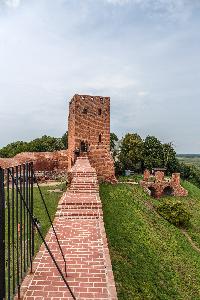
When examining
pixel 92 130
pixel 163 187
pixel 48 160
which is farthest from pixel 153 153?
pixel 92 130

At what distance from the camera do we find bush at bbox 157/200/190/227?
69.2ft

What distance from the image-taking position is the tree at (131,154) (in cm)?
4769

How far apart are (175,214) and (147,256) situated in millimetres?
9594

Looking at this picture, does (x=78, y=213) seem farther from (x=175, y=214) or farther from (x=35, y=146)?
(x=35, y=146)

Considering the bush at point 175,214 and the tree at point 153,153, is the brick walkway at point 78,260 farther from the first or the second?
the tree at point 153,153

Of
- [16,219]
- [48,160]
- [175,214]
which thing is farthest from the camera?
[48,160]

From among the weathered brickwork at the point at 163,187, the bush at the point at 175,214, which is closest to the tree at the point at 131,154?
the weathered brickwork at the point at 163,187

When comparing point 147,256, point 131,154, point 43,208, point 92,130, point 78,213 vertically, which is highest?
point 92,130

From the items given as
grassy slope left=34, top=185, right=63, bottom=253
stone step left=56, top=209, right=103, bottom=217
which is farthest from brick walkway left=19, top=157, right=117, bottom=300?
grassy slope left=34, top=185, right=63, bottom=253

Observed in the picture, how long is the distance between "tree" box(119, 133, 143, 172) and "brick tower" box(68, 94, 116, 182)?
22.1 metres

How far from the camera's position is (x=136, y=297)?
27.9 ft

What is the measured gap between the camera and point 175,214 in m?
21.2

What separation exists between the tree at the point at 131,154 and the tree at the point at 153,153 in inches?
35.9

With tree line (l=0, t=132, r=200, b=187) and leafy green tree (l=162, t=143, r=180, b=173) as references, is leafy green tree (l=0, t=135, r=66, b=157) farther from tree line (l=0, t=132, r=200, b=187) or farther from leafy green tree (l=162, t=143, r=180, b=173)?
leafy green tree (l=162, t=143, r=180, b=173)
